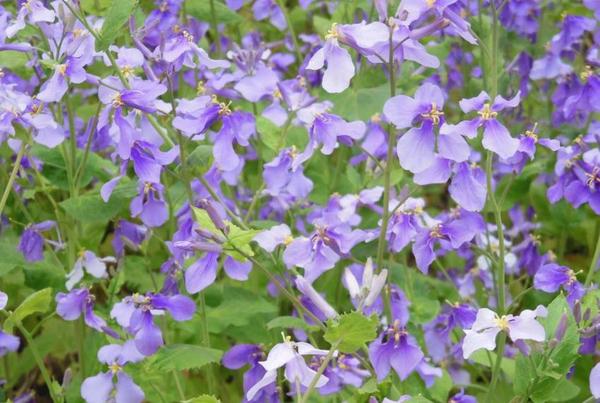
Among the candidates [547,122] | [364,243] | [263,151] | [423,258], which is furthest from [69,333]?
[547,122]

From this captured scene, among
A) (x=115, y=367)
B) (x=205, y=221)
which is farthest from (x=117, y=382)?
(x=205, y=221)

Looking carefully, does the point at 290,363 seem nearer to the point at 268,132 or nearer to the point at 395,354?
the point at 395,354

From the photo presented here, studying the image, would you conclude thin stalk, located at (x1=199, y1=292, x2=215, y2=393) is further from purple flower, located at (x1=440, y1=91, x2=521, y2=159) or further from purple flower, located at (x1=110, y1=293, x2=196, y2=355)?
purple flower, located at (x1=440, y1=91, x2=521, y2=159)

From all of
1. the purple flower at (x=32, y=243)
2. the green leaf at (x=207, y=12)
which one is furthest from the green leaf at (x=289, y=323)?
the green leaf at (x=207, y=12)

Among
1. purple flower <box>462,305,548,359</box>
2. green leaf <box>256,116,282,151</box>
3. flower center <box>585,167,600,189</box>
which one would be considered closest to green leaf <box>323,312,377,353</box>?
purple flower <box>462,305,548,359</box>

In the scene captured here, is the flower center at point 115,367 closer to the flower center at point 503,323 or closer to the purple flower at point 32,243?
the purple flower at point 32,243

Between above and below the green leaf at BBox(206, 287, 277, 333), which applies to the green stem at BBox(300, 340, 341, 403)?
above

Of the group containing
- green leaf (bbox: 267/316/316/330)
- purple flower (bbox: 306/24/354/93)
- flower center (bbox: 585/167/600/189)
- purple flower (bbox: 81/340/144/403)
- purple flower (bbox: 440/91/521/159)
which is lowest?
purple flower (bbox: 81/340/144/403)
